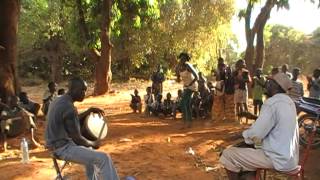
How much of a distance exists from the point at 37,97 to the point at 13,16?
12462 mm

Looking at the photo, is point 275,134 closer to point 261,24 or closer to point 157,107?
point 157,107

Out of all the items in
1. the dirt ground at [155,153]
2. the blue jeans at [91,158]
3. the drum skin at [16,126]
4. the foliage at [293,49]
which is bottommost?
the dirt ground at [155,153]

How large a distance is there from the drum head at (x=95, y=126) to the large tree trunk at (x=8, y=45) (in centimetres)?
603

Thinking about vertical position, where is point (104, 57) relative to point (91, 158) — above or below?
above

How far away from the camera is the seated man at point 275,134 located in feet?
17.1

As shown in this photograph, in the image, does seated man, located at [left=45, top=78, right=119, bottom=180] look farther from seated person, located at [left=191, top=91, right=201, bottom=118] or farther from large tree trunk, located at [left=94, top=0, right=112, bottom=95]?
large tree trunk, located at [left=94, top=0, right=112, bottom=95]

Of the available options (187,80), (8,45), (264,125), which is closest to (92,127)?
(264,125)

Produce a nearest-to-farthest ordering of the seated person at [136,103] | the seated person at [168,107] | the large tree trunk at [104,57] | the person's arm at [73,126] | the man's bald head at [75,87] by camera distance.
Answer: the person's arm at [73,126] → the man's bald head at [75,87] → the seated person at [168,107] → the seated person at [136,103] → the large tree trunk at [104,57]

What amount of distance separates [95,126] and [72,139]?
0.40 meters

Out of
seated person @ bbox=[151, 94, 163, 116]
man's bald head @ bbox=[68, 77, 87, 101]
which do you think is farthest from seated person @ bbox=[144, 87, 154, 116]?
man's bald head @ bbox=[68, 77, 87, 101]

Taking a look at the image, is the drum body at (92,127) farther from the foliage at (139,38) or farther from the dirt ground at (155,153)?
the foliage at (139,38)

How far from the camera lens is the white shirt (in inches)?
205

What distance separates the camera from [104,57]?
2175 centimetres

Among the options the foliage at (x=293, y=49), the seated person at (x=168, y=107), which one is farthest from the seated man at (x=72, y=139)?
the foliage at (x=293, y=49)
